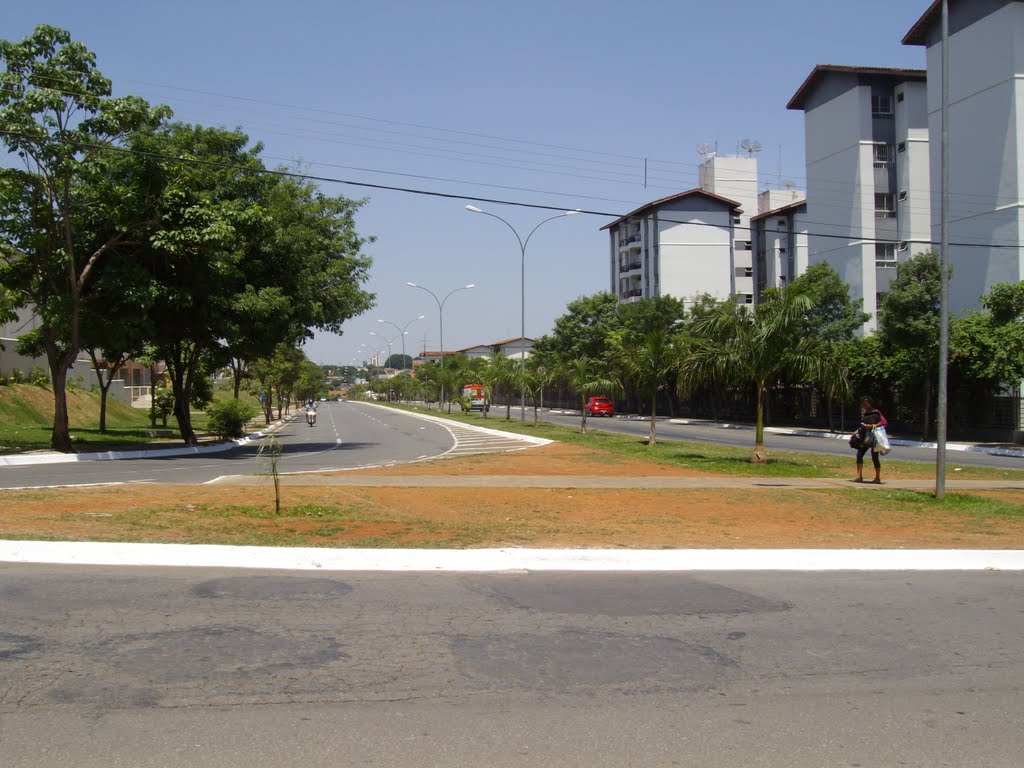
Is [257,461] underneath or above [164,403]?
underneath

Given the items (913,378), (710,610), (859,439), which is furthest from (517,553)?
(913,378)

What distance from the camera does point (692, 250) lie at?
85250 millimetres

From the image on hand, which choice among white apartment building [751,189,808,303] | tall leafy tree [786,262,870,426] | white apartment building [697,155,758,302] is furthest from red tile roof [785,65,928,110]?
white apartment building [697,155,758,302]

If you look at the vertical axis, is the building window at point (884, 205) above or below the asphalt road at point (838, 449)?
above

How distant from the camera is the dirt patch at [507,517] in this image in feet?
37.1

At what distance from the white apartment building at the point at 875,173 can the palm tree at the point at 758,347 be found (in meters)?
37.9

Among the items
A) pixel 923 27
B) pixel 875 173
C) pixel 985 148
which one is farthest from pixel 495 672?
pixel 875 173

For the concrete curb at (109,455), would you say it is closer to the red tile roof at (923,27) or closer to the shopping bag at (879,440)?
the shopping bag at (879,440)

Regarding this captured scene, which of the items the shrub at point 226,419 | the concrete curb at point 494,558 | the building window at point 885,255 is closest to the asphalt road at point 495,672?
the concrete curb at point 494,558

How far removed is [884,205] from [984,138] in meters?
12.1

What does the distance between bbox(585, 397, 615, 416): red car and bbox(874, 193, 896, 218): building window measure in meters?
24.9

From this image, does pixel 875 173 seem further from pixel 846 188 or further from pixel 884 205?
pixel 884 205

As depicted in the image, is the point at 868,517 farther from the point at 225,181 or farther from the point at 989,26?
the point at 989,26

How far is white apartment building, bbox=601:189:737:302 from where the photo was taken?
273ft
